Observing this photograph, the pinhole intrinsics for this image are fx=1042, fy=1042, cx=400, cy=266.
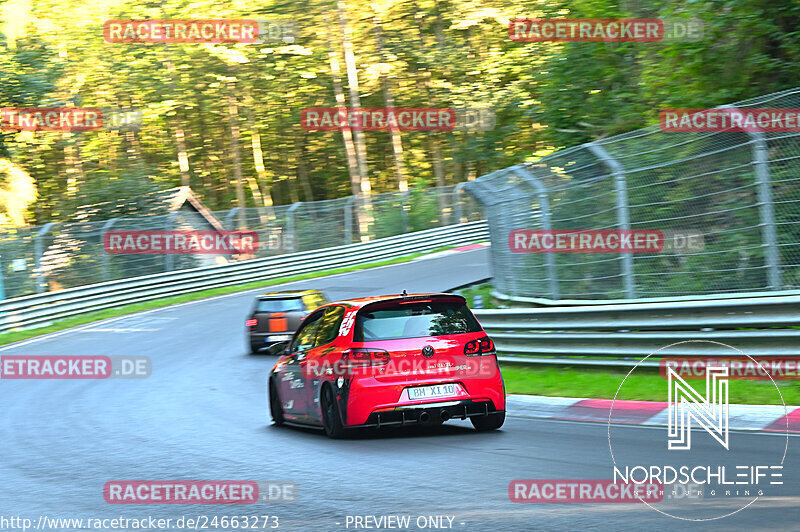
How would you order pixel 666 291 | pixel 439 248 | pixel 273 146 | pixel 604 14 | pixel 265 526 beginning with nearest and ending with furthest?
pixel 265 526 < pixel 666 291 < pixel 604 14 < pixel 439 248 < pixel 273 146

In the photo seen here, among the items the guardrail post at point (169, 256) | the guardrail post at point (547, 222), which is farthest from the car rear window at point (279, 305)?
the guardrail post at point (169, 256)

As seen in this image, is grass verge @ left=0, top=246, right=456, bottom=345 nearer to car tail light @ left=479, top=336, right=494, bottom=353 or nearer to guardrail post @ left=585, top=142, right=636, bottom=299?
guardrail post @ left=585, top=142, right=636, bottom=299

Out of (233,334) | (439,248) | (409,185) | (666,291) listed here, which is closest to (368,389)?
(666,291)

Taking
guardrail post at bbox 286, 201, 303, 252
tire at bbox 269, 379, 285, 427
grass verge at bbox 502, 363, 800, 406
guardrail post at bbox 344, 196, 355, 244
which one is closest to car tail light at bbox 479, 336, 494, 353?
grass verge at bbox 502, 363, 800, 406

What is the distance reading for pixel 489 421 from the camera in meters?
10.3

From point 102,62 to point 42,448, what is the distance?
41.5 metres

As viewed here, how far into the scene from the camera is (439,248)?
39.7 meters

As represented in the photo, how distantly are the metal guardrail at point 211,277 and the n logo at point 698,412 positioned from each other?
2199cm

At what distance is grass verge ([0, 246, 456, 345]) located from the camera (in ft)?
89.0

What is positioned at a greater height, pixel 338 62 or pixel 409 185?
pixel 338 62

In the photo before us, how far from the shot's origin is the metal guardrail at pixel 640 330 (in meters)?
10.9

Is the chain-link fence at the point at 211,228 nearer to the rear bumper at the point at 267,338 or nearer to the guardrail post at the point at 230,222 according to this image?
the guardrail post at the point at 230,222

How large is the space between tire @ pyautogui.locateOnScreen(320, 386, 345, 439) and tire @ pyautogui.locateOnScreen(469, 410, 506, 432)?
1320 millimetres

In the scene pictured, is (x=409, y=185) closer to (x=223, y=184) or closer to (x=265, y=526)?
(x=223, y=184)
